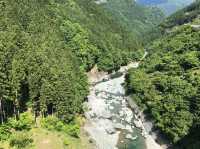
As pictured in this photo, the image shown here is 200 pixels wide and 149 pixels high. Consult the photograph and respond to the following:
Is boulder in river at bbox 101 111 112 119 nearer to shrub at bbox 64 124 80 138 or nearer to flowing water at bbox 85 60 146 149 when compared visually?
flowing water at bbox 85 60 146 149

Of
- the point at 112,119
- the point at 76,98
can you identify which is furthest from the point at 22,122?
the point at 112,119

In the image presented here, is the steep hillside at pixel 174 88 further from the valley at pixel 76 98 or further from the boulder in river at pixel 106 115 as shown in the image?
the boulder in river at pixel 106 115

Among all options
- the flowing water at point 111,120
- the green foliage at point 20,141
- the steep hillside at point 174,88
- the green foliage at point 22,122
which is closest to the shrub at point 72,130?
the flowing water at point 111,120

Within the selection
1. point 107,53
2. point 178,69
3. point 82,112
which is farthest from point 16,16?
point 107,53

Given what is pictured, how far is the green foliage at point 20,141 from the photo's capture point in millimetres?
81169

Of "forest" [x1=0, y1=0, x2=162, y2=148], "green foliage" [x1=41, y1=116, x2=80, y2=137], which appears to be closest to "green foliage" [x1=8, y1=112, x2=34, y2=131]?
"forest" [x1=0, y1=0, x2=162, y2=148]

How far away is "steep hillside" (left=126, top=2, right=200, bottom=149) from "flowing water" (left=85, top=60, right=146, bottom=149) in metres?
→ 5.59

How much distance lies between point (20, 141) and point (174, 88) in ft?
172

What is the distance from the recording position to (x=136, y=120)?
11519 centimetres

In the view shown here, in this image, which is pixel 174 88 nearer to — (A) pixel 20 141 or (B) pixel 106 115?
(B) pixel 106 115

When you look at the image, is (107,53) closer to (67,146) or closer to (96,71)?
(96,71)

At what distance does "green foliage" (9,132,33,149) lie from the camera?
266ft

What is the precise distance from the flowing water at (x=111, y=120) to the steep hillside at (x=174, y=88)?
5.59 metres

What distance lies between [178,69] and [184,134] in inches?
1477
